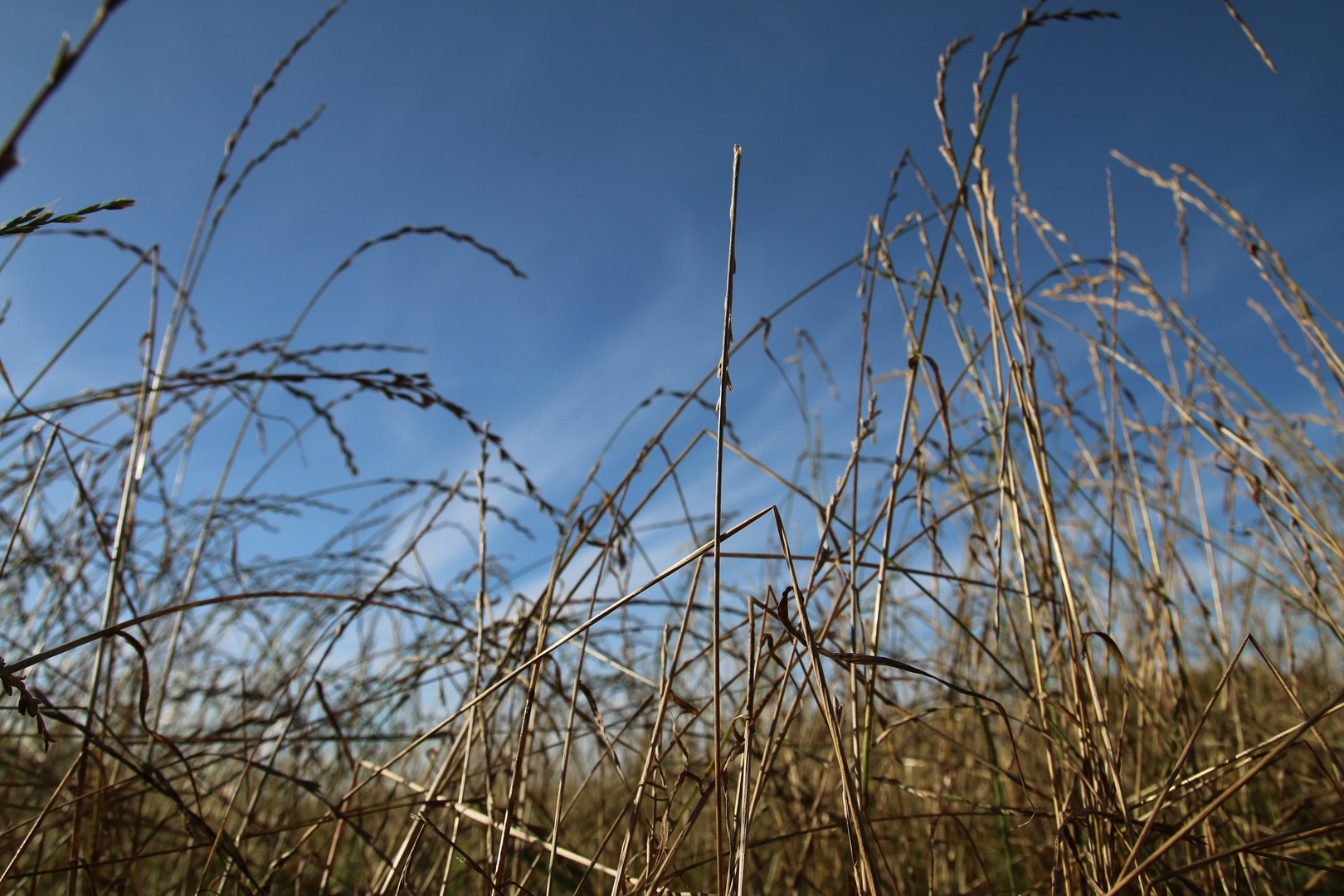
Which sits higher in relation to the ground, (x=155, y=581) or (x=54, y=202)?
(x=155, y=581)

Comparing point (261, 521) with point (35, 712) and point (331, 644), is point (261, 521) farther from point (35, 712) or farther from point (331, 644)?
point (35, 712)

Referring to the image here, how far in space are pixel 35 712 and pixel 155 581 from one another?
5.54ft

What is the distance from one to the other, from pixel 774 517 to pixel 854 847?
38 cm

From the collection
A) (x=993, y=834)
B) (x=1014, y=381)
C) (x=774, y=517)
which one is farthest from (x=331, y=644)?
(x=993, y=834)

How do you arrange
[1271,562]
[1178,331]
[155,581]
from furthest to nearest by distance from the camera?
[155,581], [1271,562], [1178,331]

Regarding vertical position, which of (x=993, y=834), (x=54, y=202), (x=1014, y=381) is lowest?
(x=993, y=834)

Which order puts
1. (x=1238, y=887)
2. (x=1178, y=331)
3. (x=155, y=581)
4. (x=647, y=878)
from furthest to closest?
(x=155, y=581)
(x=1178, y=331)
(x=1238, y=887)
(x=647, y=878)

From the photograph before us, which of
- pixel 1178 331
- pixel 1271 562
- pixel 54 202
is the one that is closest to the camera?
pixel 54 202

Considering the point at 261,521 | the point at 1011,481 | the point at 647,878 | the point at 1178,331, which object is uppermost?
the point at 1178,331

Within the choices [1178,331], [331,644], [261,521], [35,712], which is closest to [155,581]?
[261,521]

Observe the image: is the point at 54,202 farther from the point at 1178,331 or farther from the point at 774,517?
the point at 1178,331

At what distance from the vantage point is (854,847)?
2.72 ft

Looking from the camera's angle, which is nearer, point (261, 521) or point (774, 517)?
point (774, 517)

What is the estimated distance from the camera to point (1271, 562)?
1801 mm
